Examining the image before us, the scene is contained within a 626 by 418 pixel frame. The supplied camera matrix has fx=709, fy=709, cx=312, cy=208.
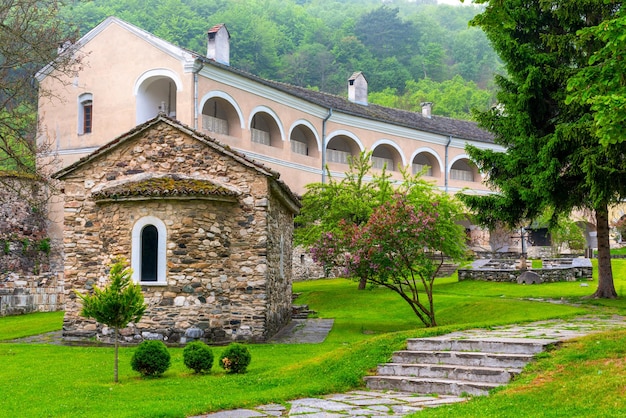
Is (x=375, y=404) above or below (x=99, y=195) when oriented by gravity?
below

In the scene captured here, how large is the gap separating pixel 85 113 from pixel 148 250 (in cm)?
1781

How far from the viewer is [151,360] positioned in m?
10.3

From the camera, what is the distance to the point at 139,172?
15898 mm

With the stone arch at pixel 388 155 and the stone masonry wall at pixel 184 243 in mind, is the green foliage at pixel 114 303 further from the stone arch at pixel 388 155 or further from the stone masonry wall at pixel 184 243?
the stone arch at pixel 388 155

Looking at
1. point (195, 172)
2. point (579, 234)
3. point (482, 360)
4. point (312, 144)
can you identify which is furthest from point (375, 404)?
point (579, 234)

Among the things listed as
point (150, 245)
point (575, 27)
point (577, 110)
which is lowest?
point (150, 245)

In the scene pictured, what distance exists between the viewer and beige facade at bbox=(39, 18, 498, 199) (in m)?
29.2

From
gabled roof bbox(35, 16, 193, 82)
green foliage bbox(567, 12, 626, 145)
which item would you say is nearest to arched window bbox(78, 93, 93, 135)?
gabled roof bbox(35, 16, 193, 82)

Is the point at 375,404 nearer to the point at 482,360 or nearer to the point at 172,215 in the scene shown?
the point at 482,360

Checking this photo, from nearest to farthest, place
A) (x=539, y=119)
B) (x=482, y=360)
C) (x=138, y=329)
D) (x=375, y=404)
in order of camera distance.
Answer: (x=375, y=404), (x=482, y=360), (x=138, y=329), (x=539, y=119)

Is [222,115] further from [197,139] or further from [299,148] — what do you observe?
[197,139]

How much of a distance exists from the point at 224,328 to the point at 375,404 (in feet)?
25.1

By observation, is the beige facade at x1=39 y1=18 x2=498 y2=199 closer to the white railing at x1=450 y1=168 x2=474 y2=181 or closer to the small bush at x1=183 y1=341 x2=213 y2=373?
the white railing at x1=450 y1=168 x2=474 y2=181

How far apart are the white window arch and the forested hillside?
3781 cm
